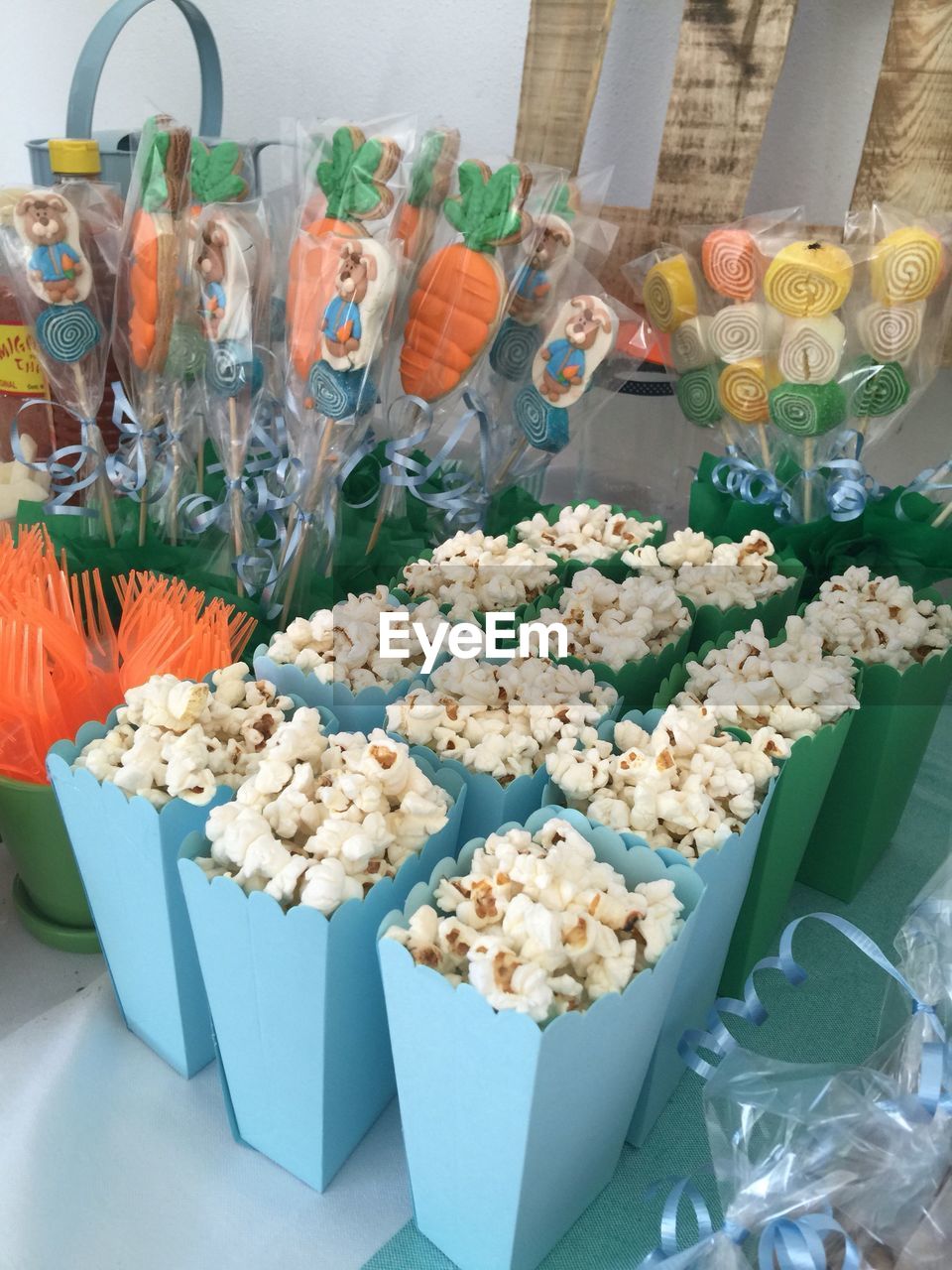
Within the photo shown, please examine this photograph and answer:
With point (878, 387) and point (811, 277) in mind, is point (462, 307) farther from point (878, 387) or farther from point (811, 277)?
point (878, 387)

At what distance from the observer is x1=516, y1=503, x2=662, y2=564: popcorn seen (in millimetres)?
1275

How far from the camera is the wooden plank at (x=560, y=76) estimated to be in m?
1.57

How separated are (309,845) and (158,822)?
5.3 inches

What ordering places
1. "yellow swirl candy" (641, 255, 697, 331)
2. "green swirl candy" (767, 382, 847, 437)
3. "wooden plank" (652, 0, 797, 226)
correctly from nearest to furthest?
1. "green swirl candy" (767, 382, 847, 437)
2. "yellow swirl candy" (641, 255, 697, 331)
3. "wooden plank" (652, 0, 797, 226)

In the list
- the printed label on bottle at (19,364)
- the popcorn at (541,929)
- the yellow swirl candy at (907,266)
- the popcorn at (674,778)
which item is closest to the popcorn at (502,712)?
the popcorn at (674,778)

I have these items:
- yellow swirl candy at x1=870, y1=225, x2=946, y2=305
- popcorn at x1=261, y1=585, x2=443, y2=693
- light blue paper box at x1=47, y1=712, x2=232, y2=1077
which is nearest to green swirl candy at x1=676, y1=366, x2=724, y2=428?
yellow swirl candy at x1=870, y1=225, x2=946, y2=305

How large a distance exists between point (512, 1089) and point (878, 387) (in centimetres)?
100

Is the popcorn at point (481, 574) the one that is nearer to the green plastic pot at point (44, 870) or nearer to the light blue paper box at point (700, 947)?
the light blue paper box at point (700, 947)

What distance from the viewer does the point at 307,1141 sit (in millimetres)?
797

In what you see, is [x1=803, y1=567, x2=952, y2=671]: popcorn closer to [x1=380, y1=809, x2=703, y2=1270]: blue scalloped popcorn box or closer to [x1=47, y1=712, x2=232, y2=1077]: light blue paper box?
[x1=380, y1=809, x2=703, y2=1270]: blue scalloped popcorn box

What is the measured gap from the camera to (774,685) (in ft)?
3.12

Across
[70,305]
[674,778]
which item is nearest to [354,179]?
[70,305]

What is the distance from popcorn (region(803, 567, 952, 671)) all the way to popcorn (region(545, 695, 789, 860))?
9.4 inches

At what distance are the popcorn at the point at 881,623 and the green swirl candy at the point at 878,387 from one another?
0.27 meters
